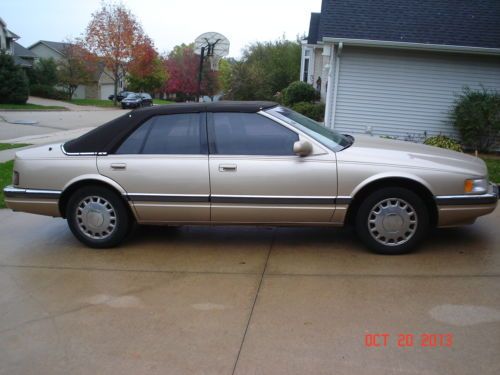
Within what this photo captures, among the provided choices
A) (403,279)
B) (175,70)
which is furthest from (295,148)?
(175,70)

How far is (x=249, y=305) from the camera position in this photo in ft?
13.6

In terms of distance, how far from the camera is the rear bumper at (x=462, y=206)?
4.96 m

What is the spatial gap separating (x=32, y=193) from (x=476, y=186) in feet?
15.1

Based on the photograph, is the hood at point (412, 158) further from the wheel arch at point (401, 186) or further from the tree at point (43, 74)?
the tree at point (43, 74)

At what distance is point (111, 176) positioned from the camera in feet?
17.5

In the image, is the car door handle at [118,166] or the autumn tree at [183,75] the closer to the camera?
the car door handle at [118,166]

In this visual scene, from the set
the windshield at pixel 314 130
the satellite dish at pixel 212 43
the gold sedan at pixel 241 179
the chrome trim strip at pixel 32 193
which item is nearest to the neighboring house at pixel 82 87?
the satellite dish at pixel 212 43

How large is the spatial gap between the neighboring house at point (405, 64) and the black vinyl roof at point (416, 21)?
0.08ft

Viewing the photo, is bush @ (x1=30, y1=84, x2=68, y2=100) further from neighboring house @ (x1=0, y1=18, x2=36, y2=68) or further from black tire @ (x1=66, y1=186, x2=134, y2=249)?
black tire @ (x1=66, y1=186, x2=134, y2=249)

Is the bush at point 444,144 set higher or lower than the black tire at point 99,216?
higher

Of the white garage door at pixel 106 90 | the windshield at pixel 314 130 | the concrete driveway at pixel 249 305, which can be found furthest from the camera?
the white garage door at pixel 106 90

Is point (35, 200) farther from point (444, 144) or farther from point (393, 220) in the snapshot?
point (444, 144)

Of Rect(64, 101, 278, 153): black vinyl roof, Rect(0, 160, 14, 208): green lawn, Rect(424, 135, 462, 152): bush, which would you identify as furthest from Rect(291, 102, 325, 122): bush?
Rect(64, 101, 278, 153): black vinyl roof

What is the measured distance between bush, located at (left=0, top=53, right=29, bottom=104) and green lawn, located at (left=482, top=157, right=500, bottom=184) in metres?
33.0
